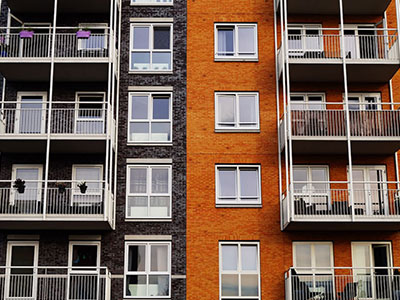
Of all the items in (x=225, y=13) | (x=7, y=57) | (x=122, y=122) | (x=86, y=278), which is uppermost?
(x=225, y=13)

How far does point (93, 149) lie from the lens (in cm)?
2530

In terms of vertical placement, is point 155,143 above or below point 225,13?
below

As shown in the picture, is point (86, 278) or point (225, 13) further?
point (225, 13)

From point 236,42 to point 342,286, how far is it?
9.27 metres

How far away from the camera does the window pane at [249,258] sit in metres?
24.7

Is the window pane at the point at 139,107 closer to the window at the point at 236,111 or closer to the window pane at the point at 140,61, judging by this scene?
the window pane at the point at 140,61

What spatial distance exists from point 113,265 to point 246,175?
5.33m

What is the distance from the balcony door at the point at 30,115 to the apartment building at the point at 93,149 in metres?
0.04

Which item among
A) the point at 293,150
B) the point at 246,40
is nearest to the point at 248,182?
the point at 293,150

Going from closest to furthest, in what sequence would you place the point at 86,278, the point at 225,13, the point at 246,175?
the point at 86,278 → the point at 246,175 → the point at 225,13

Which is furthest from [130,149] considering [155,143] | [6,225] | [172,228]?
[6,225]

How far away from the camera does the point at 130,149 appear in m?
25.9

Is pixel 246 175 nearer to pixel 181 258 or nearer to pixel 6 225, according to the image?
pixel 181 258

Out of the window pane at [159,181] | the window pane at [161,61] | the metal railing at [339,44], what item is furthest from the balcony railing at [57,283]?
the metal railing at [339,44]
